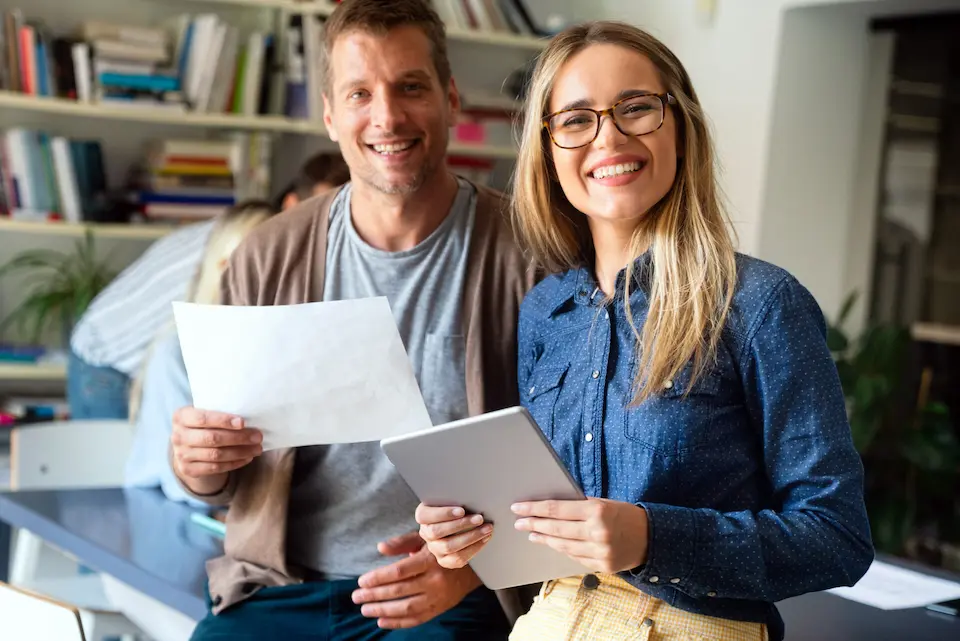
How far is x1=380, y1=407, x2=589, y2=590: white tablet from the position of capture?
1.18m

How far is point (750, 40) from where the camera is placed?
12.4ft

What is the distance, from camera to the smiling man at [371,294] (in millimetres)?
1763

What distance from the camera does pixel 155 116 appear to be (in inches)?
149

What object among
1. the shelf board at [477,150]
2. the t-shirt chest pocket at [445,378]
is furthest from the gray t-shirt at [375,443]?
the shelf board at [477,150]

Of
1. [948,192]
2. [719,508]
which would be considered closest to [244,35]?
[948,192]

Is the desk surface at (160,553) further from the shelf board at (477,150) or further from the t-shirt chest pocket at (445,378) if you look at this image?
the shelf board at (477,150)

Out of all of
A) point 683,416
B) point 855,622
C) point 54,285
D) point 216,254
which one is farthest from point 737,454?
point 54,285

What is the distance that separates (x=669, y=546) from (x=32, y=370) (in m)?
3.03

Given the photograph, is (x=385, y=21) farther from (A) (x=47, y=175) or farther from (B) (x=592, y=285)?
(A) (x=47, y=175)

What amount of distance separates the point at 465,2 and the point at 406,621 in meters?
3.10

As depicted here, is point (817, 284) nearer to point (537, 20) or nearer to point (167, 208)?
point (537, 20)

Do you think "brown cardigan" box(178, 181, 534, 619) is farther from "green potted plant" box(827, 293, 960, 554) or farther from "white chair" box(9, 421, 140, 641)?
"green potted plant" box(827, 293, 960, 554)

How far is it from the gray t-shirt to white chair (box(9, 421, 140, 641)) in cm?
99

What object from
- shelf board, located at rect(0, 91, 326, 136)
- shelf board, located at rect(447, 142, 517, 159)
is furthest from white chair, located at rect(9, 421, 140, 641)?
shelf board, located at rect(447, 142, 517, 159)
